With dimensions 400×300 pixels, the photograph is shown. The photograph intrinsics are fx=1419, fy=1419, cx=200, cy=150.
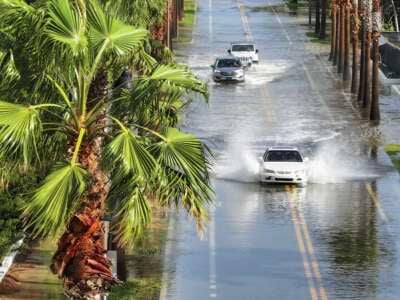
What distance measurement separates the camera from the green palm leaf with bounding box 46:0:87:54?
1975cm

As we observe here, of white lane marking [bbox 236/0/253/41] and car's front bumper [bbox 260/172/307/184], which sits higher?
car's front bumper [bbox 260/172/307/184]

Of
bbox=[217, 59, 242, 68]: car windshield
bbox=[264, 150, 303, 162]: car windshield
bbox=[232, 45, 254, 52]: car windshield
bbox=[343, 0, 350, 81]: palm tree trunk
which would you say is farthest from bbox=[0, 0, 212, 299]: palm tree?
bbox=[232, 45, 254, 52]: car windshield

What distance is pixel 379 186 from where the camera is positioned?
4881 centimetres

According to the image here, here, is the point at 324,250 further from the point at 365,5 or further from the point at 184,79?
the point at 365,5

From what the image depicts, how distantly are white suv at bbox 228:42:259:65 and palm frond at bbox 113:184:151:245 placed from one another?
64.1 metres

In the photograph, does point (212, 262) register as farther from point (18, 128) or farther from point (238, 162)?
point (18, 128)

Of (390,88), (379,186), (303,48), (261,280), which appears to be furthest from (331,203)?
(303,48)

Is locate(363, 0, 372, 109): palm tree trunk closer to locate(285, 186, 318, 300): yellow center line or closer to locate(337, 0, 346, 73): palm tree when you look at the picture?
locate(337, 0, 346, 73): palm tree

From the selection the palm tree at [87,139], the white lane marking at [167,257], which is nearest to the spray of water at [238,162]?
the white lane marking at [167,257]

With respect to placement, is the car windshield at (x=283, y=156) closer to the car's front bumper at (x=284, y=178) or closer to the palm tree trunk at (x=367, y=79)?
the car's front bumper at (x=284, y=178)

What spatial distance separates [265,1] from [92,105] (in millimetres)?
106803

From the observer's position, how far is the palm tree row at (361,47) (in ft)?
214

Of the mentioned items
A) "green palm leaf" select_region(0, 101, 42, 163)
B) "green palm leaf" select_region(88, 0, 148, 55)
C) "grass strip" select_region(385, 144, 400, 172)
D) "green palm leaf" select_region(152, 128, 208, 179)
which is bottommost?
"grass strip" select_region(385, 144, 400, 172)

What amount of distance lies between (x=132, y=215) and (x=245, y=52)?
217ft
